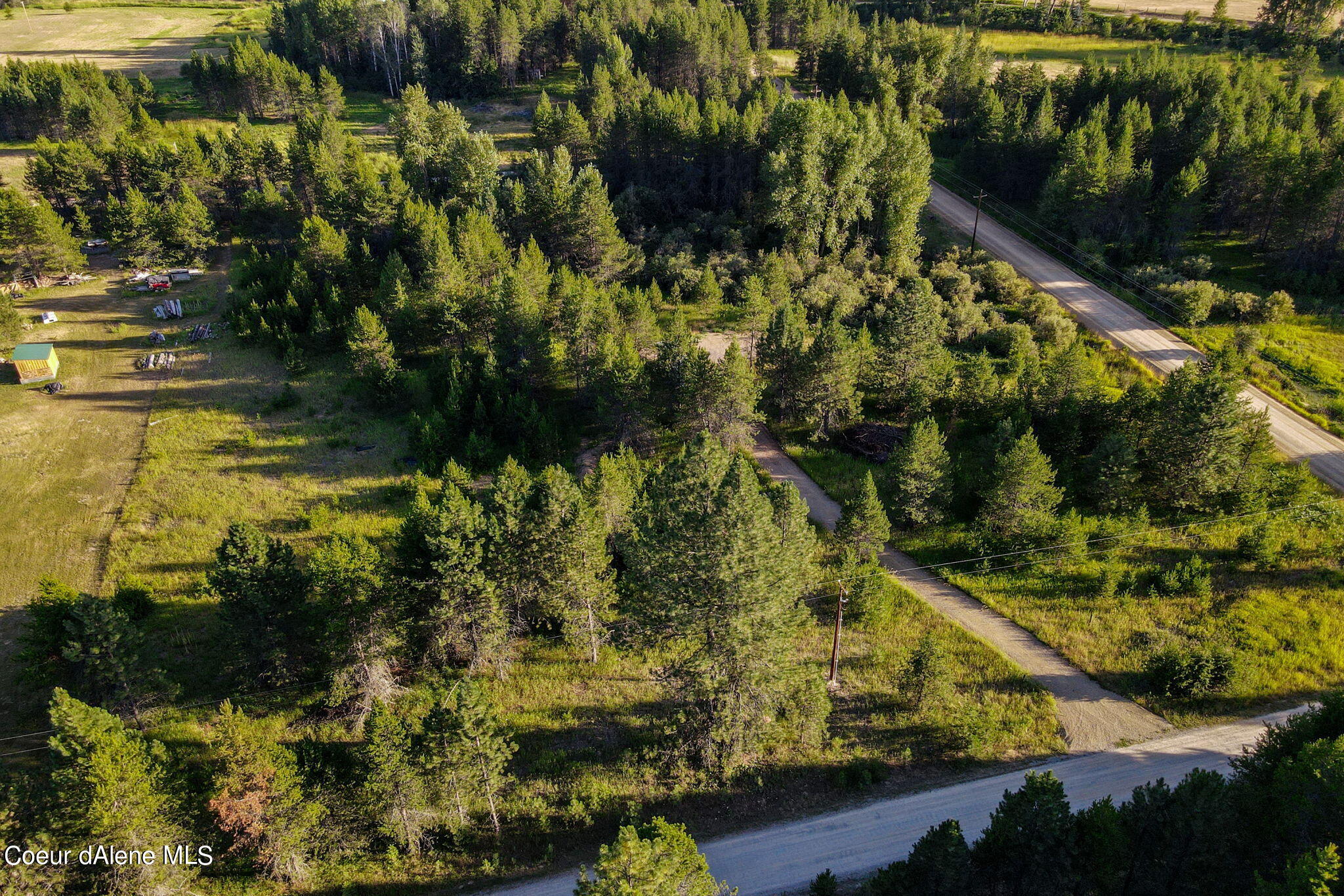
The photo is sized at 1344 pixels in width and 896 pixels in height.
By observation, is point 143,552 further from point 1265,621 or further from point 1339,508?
point 1339,508

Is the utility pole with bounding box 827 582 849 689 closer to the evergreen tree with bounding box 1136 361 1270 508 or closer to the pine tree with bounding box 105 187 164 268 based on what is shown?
the evergreen tree with bounding box 1136 361 1270 508

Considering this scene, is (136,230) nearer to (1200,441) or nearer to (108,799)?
(108,799)

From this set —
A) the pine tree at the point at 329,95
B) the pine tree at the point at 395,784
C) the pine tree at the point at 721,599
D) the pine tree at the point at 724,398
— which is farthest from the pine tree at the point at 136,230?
the pine tree at the point at 721,599

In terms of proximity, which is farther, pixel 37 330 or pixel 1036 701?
pixel 37 330

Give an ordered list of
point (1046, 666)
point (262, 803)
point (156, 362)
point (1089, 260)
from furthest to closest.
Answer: point (1089, 260) < point (156, 362) < point (1046, 666) < point (262, 803)

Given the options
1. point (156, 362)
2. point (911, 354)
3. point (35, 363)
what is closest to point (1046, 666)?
point (911, 354)

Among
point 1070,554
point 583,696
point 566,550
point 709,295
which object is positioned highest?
point 709,295

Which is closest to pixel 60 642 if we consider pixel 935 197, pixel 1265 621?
pixel 1265 621

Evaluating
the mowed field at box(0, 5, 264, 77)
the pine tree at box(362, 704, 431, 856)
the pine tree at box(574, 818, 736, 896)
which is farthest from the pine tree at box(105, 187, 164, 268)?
the pine tree at box(574, 818, 736, 896)
